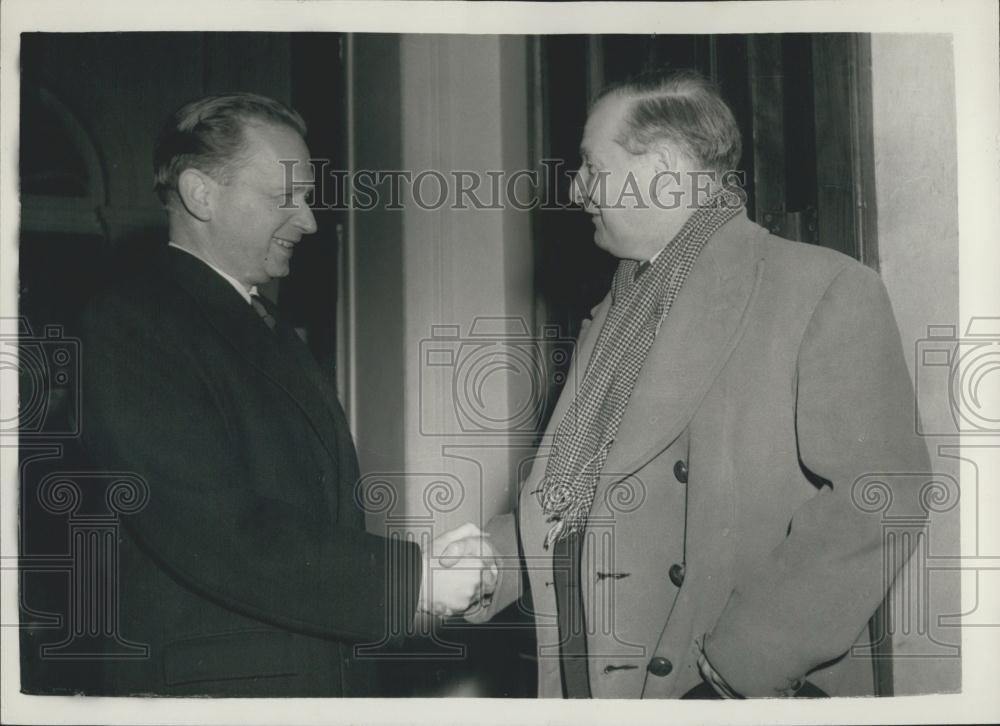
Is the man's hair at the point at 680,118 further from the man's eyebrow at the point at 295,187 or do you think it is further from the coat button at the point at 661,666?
the coat button at the point at 661,666

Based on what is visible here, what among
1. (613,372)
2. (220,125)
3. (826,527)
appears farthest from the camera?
(220,125)

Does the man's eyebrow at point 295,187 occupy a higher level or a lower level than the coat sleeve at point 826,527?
higher

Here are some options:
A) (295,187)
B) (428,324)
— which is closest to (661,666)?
(428,324)

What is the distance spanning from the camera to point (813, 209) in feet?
6.51

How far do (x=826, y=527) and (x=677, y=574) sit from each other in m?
0.26

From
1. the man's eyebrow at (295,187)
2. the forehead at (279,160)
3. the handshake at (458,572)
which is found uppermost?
the forehead at (279,160)

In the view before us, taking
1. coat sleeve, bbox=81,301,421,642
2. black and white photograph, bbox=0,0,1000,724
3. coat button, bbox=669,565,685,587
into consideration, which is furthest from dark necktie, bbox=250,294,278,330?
coat button, bbox=669,565,685,587

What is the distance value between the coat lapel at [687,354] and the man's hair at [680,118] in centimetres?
21

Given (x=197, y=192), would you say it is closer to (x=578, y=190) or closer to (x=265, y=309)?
(x=265, y=309)

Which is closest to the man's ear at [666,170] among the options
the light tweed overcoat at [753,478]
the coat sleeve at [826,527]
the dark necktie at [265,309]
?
the light tweed overcoat at [753,478]

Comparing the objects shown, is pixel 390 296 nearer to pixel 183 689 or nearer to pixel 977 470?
pixel 183 689

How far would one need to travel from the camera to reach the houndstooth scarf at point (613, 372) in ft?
6.35

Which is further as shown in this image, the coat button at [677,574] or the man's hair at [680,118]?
the man's hair at [680,118]

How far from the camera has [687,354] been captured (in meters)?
1.90
